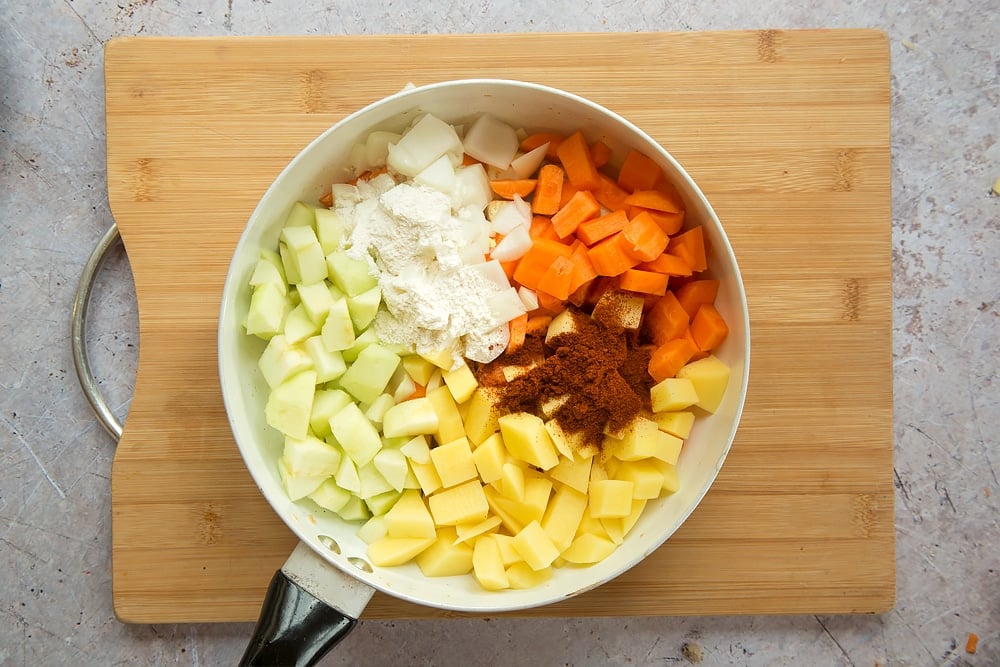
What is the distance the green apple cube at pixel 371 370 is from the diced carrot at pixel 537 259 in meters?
0.29

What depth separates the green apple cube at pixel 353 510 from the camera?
1.44 m

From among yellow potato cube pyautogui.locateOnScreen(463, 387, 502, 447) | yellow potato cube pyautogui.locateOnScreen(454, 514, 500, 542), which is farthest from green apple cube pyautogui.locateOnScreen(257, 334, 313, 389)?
yellow potato cube pyautogui.locateOnScreen(454, 514, 500, 542)

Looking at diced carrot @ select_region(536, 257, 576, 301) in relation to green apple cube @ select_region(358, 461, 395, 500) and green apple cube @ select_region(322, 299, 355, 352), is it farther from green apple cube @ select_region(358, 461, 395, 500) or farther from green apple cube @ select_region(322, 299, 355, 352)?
green apple cube @ select_region(358, 461, 395, 500)

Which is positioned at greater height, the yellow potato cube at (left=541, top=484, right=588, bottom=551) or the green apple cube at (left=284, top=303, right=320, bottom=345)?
the green apple cube at (left=284, top=303, right=320, bottom=345)

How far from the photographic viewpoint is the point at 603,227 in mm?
1397

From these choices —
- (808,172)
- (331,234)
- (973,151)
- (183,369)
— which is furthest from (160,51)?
(973,151)

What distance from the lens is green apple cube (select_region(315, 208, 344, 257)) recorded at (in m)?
1.40

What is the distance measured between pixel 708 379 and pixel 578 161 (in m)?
0.49

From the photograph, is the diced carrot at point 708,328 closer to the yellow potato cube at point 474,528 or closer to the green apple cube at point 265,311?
the yellow potato cube at point 474,528

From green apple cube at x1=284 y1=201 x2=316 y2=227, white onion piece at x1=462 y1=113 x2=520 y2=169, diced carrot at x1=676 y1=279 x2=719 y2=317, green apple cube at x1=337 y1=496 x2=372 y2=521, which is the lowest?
green apple cube at x1=337 y1=496 x2=372 y2=521

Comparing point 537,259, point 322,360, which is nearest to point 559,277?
point 537,259

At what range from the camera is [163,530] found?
1565mm

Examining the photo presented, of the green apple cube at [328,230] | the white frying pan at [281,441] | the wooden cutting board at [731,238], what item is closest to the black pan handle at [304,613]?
the white frying pan at [281,441]

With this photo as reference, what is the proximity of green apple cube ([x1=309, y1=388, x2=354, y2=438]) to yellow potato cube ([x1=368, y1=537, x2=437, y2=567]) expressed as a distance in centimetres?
24
